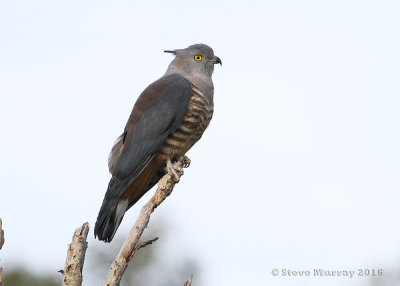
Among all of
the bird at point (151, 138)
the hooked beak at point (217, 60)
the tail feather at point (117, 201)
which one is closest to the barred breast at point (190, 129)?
the bird at point (151, 138)

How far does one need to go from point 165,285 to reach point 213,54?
11.5m

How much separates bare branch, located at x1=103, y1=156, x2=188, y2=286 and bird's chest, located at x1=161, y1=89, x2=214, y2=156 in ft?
1.25

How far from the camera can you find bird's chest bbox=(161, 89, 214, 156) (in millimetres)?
7156

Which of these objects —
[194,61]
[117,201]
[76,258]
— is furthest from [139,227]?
[194,61]

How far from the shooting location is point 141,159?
6.85 meters

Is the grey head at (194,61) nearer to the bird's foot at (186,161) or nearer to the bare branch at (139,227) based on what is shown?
the bird's foot at (186,161)

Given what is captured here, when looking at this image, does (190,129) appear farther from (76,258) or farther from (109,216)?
(76,258)

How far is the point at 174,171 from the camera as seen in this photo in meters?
6.52

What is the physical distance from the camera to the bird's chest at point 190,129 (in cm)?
716

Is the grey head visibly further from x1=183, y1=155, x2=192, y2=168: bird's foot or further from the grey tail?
the grey tail

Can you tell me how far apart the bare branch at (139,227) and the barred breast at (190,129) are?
37 cm

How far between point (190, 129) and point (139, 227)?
2.04m

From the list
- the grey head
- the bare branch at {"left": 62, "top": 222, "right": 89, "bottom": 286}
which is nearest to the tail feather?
the bare branch at {"left": 62, "top": 222, "right": 89, "bottom": 286}

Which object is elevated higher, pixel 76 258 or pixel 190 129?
pixel 190 129
